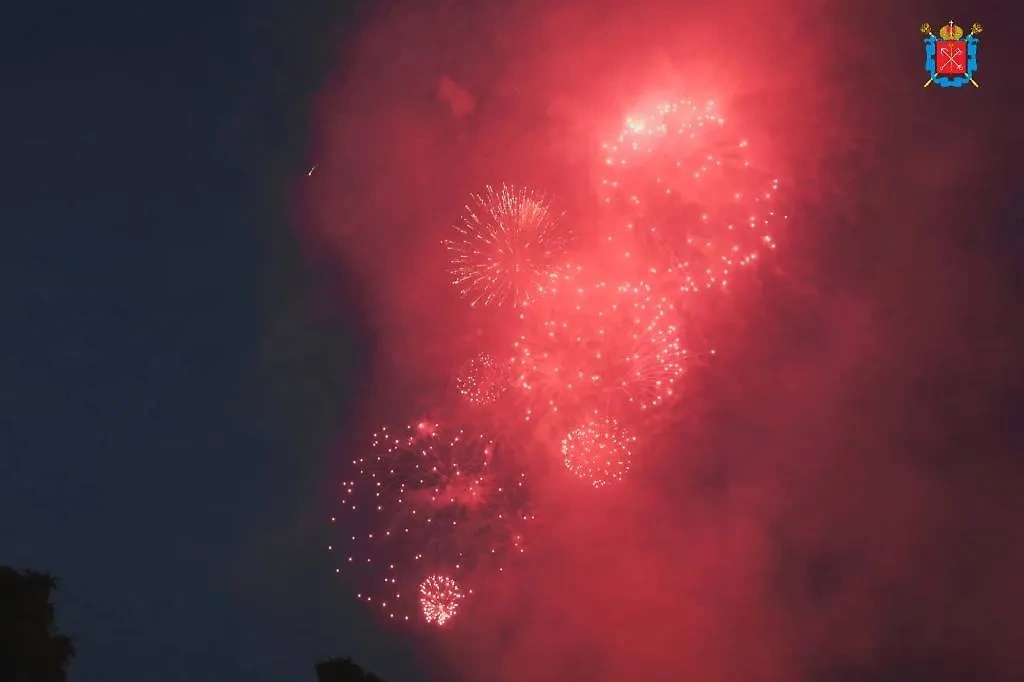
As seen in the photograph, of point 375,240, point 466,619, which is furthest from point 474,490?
point 375,240

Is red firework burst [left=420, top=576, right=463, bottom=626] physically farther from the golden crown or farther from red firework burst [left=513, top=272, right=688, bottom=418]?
the golden crown

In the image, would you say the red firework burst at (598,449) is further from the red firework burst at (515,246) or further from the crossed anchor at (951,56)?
the crossed anchor at (951,56)

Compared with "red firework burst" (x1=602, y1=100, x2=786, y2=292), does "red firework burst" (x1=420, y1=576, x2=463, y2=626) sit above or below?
below

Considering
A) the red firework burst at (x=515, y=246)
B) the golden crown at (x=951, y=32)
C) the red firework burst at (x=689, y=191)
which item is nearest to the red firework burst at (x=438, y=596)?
the red firework burst at (x=515, y=246)

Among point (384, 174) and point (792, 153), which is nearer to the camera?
point (792, 153)

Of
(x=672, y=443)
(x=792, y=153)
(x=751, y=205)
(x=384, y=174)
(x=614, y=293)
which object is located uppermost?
(x=384, y=174)

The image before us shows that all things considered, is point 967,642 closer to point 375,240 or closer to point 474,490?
point 474,490

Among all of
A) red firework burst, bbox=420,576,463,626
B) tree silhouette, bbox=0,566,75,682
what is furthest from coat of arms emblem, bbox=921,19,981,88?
tree silhouette, bbox=0,566,75,682
